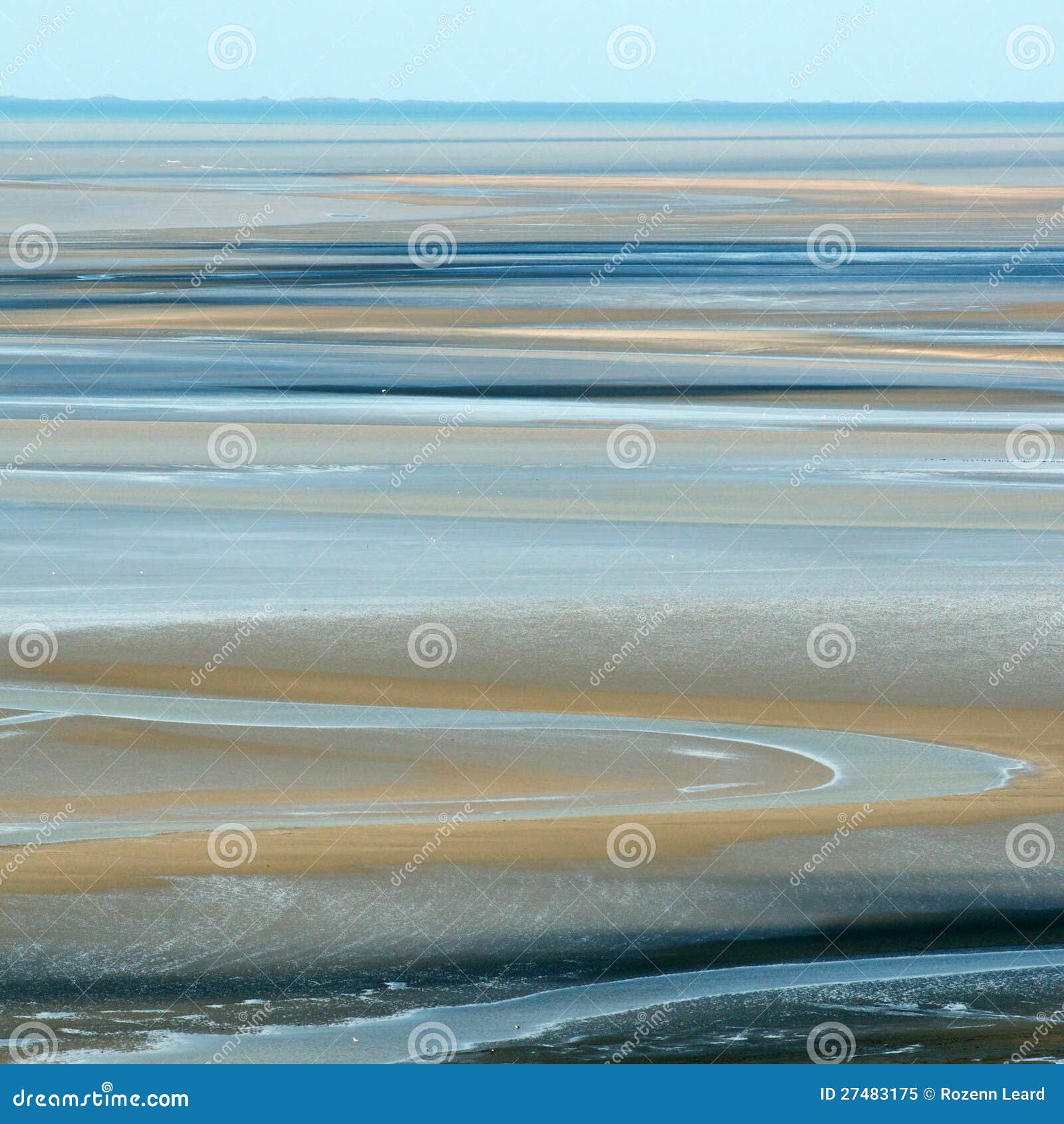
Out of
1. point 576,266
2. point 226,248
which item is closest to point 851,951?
point 576,266

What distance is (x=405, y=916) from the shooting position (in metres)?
6.39

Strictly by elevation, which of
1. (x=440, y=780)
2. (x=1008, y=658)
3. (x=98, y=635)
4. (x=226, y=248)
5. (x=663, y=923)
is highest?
(x=226, y=248)

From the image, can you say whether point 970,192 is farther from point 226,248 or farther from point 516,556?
point 516,556

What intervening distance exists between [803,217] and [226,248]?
1686 cm
